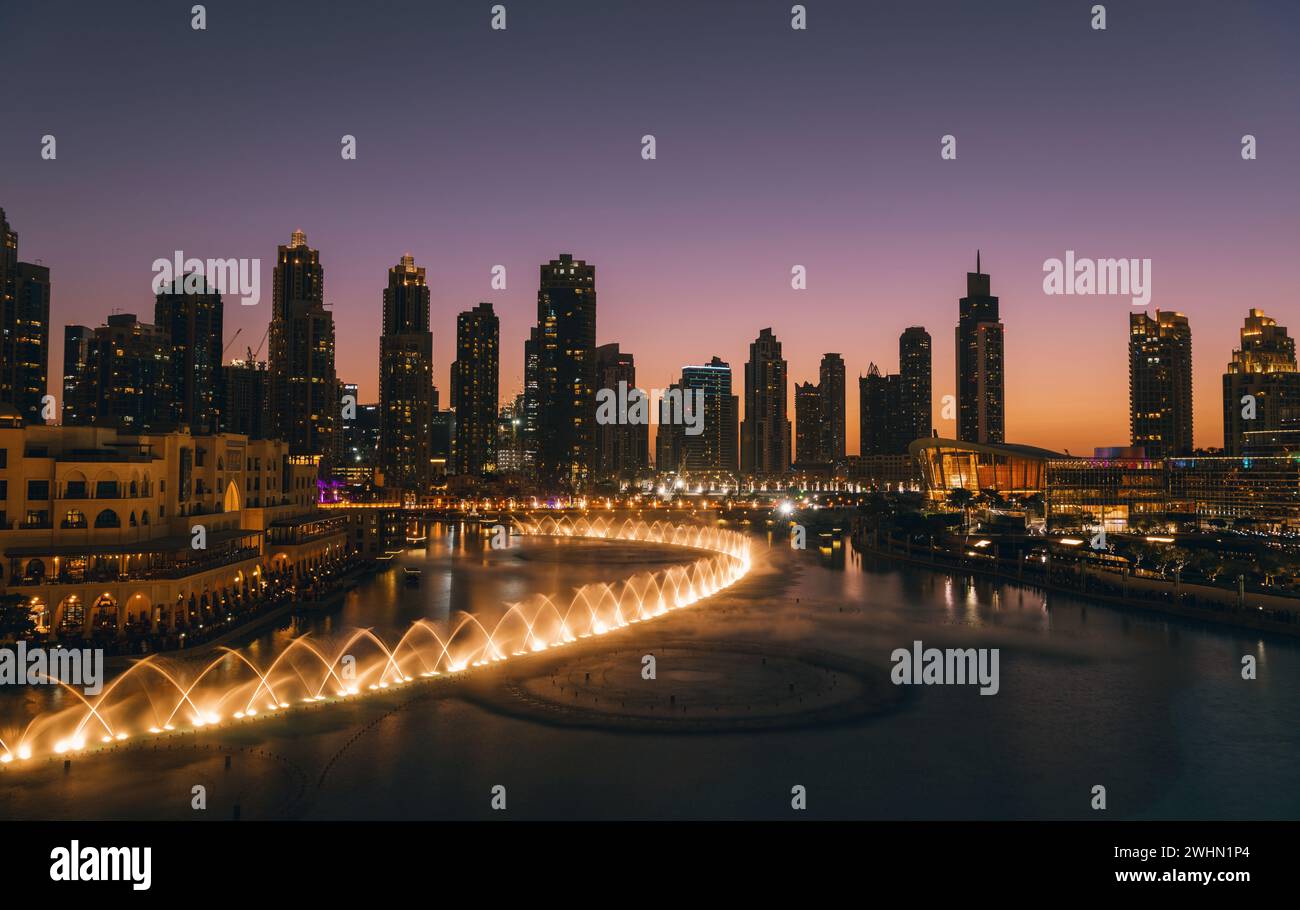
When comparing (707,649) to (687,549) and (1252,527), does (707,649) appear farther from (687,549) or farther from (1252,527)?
(1252,527)

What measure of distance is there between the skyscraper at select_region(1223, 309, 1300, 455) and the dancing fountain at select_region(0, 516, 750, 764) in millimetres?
132713

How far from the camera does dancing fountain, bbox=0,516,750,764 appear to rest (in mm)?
26859

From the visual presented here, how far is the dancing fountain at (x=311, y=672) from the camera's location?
26859 millimetres

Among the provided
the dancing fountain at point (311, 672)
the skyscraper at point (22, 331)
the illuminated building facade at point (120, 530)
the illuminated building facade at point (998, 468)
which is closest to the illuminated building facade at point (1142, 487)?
the illuminated building facade at point (998, 468)

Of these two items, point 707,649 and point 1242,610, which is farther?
point 1242,610

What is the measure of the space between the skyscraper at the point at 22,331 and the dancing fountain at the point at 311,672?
145922 millimetres

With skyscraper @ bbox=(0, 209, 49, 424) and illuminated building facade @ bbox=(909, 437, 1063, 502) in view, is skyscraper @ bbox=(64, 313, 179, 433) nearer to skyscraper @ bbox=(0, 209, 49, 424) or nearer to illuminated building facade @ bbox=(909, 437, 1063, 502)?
Result: skyscraper @ bbox=(0, 209, 49, 424)

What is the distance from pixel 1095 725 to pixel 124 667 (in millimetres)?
36175

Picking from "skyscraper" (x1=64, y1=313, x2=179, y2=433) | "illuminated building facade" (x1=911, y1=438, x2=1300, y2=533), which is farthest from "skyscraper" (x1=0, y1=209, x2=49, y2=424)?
"illuminated building facade" (x1=911, y1=438, x2=1300, y2=533)

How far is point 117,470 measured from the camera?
1777 inches

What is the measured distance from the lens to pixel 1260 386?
16300 centimetres

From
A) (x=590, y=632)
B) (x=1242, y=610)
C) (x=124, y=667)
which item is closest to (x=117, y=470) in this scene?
(x=124, y=667)
